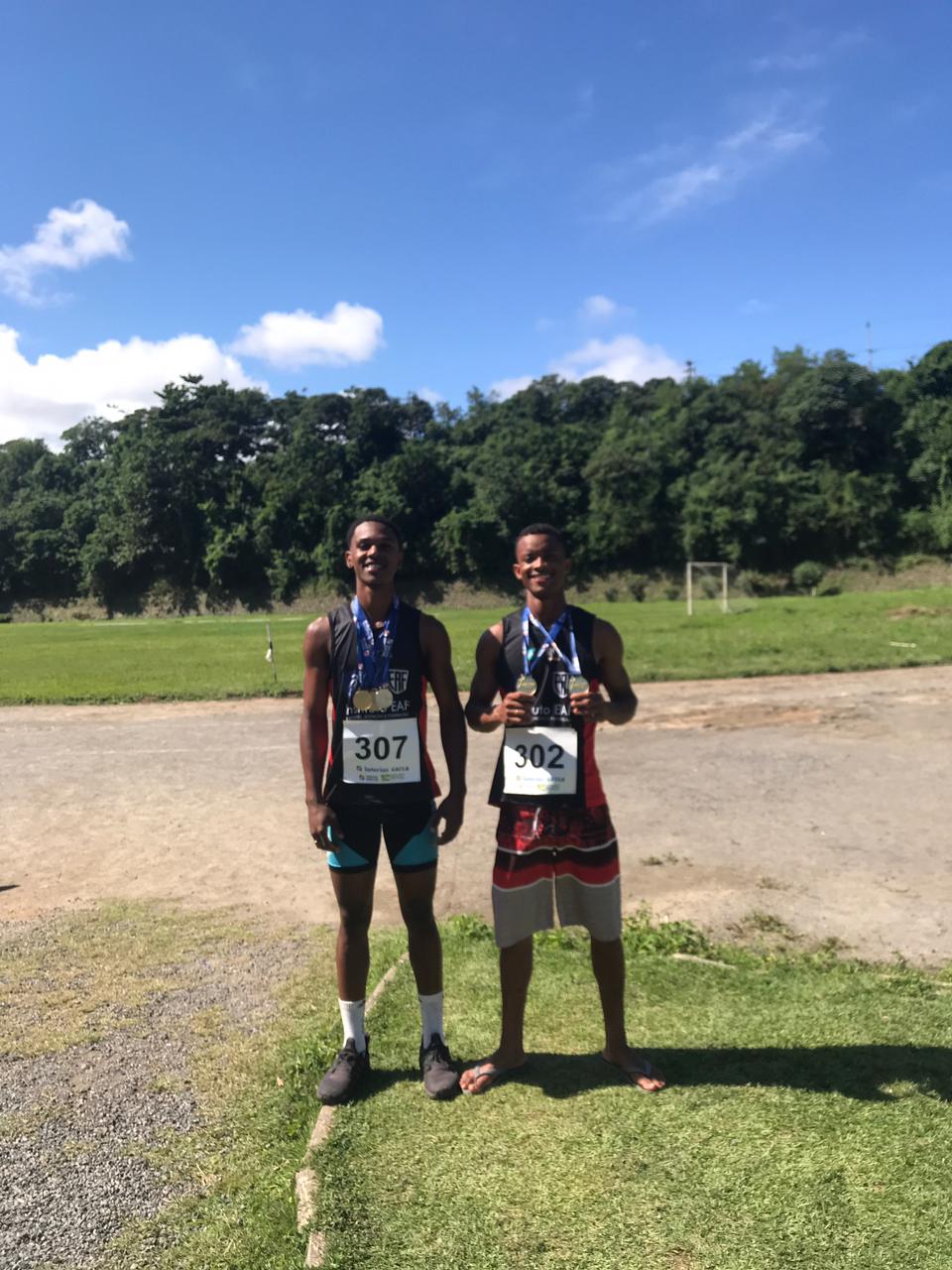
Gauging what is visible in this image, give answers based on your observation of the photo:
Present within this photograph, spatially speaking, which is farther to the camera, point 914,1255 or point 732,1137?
point 732,1137

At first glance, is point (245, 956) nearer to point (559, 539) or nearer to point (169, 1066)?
point (169, 1066)

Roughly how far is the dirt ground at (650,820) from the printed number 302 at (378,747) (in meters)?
2.64

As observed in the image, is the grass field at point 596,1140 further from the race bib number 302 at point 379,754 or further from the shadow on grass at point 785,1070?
the race bib number 302 at point 379,754

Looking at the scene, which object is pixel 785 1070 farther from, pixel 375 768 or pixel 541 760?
pixel 375 768

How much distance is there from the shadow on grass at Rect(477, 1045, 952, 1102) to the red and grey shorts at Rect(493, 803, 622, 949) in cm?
55

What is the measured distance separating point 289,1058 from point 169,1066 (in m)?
0.54

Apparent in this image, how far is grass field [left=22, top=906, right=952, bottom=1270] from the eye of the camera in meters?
2.49

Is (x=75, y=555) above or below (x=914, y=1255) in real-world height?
above

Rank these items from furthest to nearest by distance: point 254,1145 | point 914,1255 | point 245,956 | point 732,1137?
point 245,956, point 254,1145, point 732,1137, point 914,1255

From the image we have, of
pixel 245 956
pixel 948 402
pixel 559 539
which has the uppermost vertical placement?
pixel 948 402

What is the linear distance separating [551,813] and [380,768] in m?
0.71

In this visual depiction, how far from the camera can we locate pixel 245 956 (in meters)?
4.95

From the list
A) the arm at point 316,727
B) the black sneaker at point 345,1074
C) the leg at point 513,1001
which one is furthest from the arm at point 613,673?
the black sneaker at point 345,1074

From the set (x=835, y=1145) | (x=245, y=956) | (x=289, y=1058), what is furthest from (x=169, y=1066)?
(x=835, y=1145)
